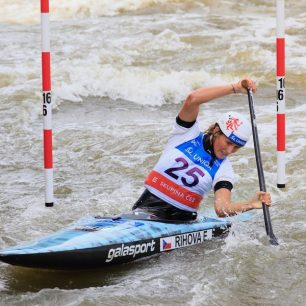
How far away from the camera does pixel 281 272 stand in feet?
16.9

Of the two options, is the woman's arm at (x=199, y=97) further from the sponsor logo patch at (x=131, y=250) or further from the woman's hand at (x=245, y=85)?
the sponsor logo patch at (x=131, y=250)

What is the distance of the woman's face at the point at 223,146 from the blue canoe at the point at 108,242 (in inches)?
22.3

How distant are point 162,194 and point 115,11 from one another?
12.0 m

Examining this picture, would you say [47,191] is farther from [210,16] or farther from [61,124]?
[210,16]

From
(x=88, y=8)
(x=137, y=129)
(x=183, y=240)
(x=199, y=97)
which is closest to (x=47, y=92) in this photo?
(x=199, y=97)

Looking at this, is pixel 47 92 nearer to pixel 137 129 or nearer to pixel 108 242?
pixel 108 242

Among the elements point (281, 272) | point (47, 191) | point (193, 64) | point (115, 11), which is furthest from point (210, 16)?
point (281, 272)

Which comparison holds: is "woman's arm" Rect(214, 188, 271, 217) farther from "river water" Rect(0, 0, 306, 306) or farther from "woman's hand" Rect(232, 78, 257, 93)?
"woman's hand" Rect(232, 78, 257, 93)

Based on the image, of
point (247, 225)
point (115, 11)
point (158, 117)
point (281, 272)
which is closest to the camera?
point (281, 272)

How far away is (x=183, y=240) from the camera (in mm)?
5504

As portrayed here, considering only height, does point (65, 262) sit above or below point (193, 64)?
above

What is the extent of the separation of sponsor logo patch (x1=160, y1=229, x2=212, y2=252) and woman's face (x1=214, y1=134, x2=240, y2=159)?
60cm

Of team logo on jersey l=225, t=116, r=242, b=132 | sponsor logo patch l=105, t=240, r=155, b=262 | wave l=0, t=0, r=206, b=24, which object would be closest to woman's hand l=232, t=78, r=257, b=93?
team logo on jersey l=225, t=116, r=242, b=132

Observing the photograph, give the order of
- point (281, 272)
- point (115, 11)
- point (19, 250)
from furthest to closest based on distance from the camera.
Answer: point (115, 11) < point (281, 272) < point (19, 250)
